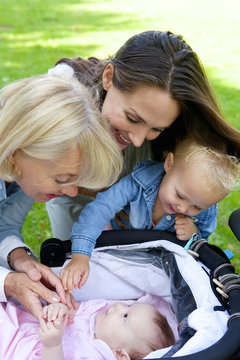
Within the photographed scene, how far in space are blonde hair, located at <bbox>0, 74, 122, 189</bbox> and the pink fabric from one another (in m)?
0.59

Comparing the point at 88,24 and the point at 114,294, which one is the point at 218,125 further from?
the point at 88,24

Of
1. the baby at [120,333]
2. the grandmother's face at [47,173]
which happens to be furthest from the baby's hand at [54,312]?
the grandmother's face at [47,173]

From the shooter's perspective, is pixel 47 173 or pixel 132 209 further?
pixel 132 209

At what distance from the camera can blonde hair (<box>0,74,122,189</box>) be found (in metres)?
1.59

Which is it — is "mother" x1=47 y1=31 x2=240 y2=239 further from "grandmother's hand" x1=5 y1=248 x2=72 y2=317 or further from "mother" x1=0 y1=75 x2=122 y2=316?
"grandmother's hand" x1=5 y1=248 x2=72 y2=317

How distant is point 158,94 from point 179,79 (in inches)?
4.1

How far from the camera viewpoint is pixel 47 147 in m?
1.60

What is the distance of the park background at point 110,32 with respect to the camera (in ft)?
18.3

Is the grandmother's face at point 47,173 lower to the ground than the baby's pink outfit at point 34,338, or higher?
higher

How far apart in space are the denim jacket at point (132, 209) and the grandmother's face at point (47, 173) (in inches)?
10.7

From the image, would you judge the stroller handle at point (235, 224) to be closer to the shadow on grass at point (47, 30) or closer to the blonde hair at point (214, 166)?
the blonde hair at point (214, 166)

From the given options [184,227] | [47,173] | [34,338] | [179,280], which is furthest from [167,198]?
[34,338]

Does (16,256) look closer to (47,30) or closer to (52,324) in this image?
(52,324)

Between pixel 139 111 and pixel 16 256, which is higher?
pixel 139 111
